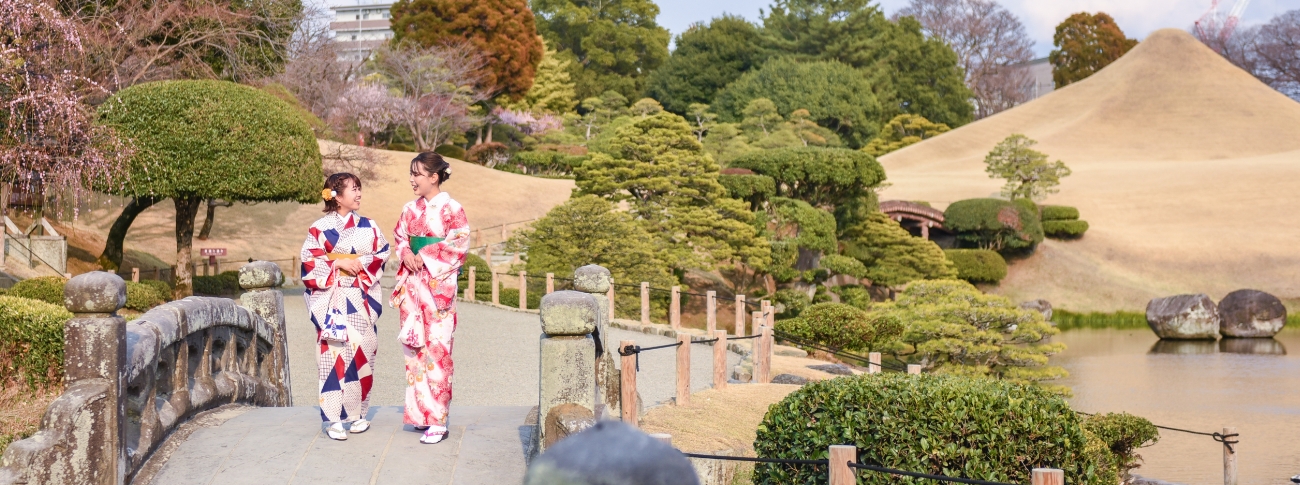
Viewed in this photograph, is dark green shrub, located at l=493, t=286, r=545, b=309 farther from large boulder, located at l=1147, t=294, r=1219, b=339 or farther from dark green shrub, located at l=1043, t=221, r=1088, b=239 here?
dark green shrub, located at l=1043, t=221, r=1088, b=239

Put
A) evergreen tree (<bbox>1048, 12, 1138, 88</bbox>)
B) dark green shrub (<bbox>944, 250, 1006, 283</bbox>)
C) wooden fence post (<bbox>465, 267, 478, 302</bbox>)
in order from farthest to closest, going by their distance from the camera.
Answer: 1. evergreen tree (<bbox>1048, 12, 1138, 88</bbox>)
2. dark green shrub (<bbox>944, 250, 1006, 283</bbox>)
3. wooden fence post (<bbox>465, 267, 478, 302</bbox>)

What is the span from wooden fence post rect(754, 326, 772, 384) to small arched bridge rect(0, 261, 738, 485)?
5764mm

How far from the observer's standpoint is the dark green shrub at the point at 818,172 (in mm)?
30500

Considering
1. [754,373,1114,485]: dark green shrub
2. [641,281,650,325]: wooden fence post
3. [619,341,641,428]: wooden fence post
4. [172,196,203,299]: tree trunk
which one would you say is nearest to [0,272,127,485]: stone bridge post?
[619,341,641,428]: wooden fence post

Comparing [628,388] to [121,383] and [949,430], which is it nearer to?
[949,430]

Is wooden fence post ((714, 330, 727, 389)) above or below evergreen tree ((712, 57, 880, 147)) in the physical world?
below

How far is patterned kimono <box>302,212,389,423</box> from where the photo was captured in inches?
220

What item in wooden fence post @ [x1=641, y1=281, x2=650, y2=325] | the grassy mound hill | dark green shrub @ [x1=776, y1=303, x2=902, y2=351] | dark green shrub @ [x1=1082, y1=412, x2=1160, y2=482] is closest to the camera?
dark green shrub @ [x1=1082, y1=412, x2=1160, y2=482]

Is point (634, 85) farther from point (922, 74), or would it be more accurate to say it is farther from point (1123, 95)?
point (1123, 95)

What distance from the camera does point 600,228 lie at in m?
→ 22.2

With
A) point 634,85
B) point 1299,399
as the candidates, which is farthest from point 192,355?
point 634,85

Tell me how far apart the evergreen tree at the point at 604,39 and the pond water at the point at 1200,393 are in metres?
27.5

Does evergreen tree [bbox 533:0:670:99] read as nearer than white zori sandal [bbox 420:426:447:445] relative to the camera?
No

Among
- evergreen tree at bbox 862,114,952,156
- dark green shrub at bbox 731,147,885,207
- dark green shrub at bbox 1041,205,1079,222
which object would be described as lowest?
dark green shrub at bbox 1041,205,1079,222
